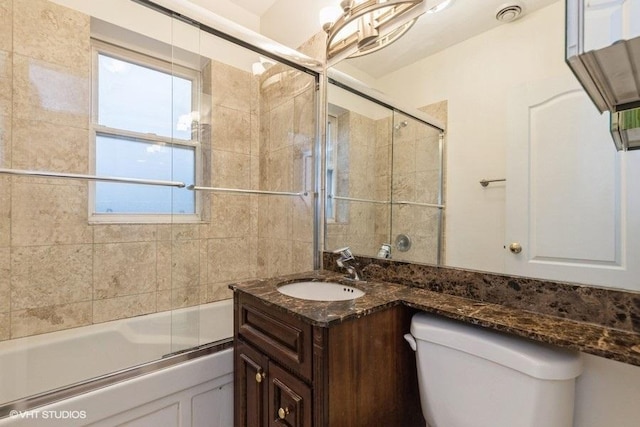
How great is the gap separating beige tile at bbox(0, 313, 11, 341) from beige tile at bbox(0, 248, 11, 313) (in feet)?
0.09

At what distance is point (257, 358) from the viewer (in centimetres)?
105

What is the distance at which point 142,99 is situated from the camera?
185cm

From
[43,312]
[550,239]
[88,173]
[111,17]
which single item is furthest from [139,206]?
[550,239]

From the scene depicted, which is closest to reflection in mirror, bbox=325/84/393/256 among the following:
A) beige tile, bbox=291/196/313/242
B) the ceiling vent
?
beige tile, bbox=291/196/313/242

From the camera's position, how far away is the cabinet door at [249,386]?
1031 mm

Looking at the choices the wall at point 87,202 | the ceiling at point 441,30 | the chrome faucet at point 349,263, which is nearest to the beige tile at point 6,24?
the wall at point 87,202

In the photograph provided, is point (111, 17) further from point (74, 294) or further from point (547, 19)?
point (547, 19)

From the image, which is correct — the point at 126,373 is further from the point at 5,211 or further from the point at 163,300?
the point at 5,211

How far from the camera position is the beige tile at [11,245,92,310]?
→ 149 cm

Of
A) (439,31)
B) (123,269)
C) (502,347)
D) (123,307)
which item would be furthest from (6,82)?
(502,347)

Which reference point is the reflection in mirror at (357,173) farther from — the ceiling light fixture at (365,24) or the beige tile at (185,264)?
the beige tile at (185,264)

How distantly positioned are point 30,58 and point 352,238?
1.87 m

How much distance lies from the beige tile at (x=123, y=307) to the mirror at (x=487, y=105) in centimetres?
169

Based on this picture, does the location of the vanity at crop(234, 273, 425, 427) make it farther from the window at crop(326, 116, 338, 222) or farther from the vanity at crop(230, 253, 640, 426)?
the window at crop(326, 116, 338, 222)
